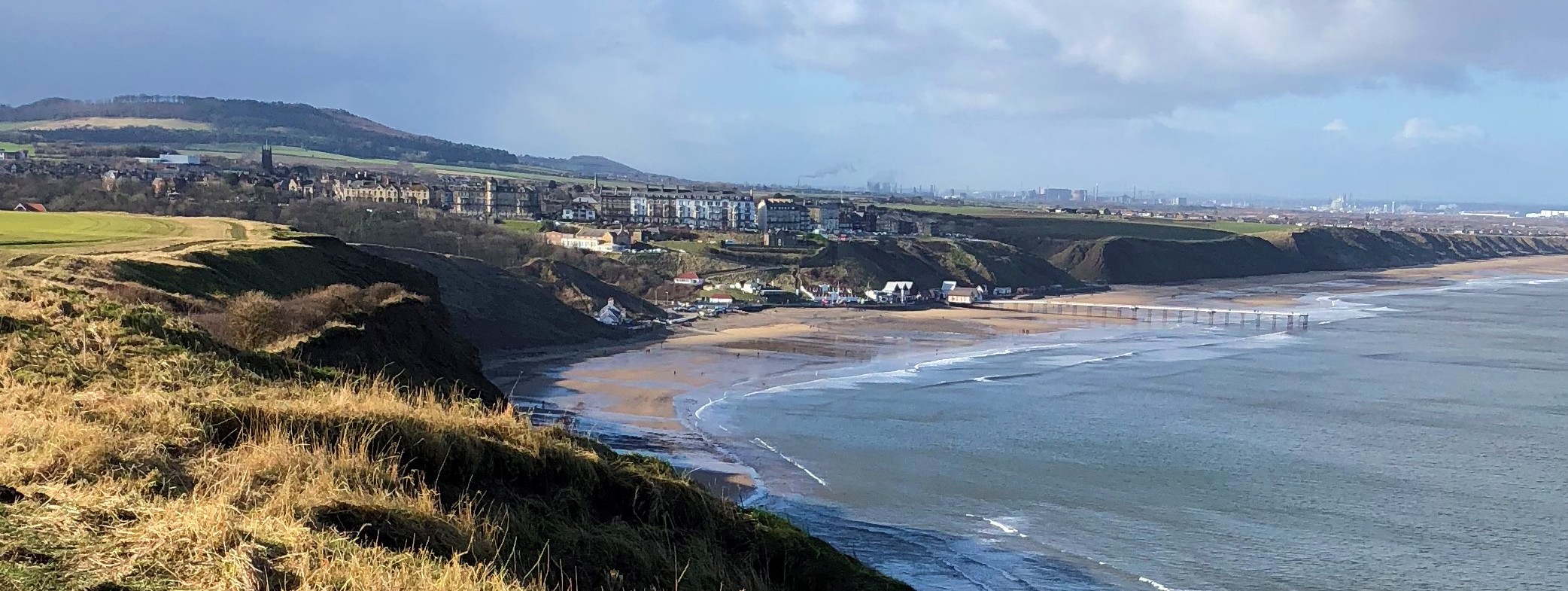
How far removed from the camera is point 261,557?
5277 millimetres

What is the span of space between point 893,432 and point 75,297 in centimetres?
1934

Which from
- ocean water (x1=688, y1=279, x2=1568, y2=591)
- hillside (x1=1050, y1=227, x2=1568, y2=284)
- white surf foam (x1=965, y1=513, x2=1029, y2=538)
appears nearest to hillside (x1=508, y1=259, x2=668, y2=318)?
ocean water (x1=688, y1=279, x2=1568, y2=591)

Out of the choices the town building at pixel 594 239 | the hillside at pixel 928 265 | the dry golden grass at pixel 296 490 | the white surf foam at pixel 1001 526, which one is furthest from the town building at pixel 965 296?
the dry golden grass at pixel 296 490

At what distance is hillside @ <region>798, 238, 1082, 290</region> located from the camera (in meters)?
76.4

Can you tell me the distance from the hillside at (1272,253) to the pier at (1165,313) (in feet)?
75.7

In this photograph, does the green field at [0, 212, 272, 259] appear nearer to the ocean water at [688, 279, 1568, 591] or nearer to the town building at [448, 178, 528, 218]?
the ocean water at [688, 279, 1568, 591]

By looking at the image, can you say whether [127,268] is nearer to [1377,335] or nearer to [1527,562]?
[1527,562]

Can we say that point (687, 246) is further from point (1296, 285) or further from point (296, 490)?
point (296, 490)

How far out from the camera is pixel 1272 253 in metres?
117

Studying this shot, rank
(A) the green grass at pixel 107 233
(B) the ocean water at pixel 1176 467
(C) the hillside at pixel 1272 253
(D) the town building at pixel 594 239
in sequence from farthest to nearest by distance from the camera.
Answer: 1. (C) the hillside at pixel 1272 253
2. (D) the town building at pixel 594 239
3. (A) the green grass at pixel 107 233
4. (B) the ocean water at pixel 1176 467

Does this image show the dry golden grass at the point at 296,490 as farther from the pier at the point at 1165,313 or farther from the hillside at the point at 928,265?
the hillside at the point at 928,265

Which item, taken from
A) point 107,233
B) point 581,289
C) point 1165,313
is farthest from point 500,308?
point 1165,313

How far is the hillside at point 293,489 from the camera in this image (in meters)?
5.32

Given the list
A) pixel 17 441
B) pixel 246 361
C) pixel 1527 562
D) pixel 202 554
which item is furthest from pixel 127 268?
pixel 1527 562
